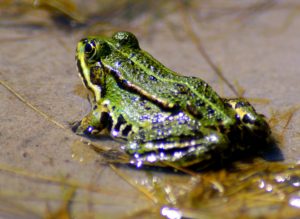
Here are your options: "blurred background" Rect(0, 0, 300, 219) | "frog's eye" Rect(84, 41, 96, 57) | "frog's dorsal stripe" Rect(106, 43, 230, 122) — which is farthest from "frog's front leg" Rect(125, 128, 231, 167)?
"frog's eye" Rect(84, 41, 96, 57)

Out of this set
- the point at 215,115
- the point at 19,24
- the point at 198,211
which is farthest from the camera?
the point at 19,24

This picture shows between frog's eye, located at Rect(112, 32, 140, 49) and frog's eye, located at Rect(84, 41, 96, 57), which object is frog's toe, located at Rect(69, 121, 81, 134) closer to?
frog's eye, located at Rect(84, 41, 96, 57)

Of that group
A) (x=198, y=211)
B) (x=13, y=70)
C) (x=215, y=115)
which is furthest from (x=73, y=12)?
(x=198, y=211)

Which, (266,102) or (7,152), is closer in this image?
(7,152)

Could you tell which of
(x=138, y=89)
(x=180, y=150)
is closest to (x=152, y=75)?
(x=138, y=89)

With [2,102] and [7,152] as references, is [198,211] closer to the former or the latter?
[7,152]

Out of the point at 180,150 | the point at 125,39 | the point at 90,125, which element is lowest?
the point at 180,150

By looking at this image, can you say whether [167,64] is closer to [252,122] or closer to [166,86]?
[166,86]

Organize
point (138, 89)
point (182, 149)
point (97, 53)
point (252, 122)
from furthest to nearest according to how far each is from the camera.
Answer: point (97, 53) → point (138, 89) → point (252, 122) → point (182, 149)
